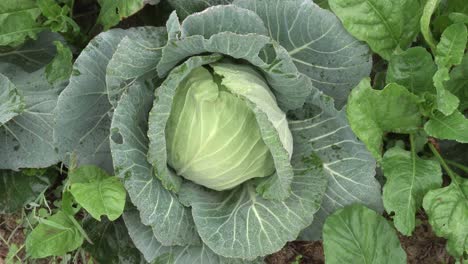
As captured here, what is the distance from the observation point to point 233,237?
1670mm

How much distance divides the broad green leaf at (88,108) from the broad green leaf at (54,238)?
22cm

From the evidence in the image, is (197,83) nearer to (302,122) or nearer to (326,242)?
(302,122)

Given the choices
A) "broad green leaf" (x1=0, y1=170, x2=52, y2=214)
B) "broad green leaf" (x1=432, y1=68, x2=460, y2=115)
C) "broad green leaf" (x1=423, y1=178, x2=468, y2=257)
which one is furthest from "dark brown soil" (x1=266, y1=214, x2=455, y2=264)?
"broad green leaf" (x1=0, y1=170, x2=52, y2=214)

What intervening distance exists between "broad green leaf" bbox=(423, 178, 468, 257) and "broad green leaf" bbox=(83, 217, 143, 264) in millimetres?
927

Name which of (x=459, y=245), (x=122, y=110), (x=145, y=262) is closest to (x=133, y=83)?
(x=122, y=110)

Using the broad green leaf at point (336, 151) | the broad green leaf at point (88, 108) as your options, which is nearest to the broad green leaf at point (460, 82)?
the broad green leaf at point (336, 151)

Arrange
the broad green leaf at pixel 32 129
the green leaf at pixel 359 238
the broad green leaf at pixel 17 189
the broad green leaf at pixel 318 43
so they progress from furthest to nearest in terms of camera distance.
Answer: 1. the broad green leaf at pixel 17 189
2. the broad green leaf at pixel 32 129
3. the green leaf at pixel 359 238
4. the broad green leaf at pixel 318 43

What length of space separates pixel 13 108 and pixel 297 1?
87cm

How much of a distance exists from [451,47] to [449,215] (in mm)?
481

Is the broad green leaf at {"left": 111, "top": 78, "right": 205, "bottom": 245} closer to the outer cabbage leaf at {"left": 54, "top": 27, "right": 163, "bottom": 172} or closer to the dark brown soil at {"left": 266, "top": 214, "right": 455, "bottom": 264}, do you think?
the outer cabbage leaf at {"left": 54, "top": 27, "right": 163, "bottom": 172}

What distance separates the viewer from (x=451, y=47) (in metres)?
1.64

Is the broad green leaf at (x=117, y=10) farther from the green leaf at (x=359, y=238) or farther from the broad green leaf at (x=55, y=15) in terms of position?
the green leaf at (x=359, y=238)

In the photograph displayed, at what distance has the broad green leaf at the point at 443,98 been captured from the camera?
158 centimetres

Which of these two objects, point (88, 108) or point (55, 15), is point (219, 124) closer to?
point (88, 108)
